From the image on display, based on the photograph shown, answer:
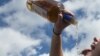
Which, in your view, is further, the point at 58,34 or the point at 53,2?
the point at 53,2

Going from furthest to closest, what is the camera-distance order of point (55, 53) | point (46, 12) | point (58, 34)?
point (46, 12) → point (58, 34) → point (55, 53)

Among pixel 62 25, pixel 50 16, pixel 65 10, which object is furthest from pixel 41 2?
pixel 62 25

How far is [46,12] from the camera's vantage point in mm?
3631

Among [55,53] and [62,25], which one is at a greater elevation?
[62,25]

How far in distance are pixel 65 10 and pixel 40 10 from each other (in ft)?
2.54

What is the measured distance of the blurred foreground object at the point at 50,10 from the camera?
10.2ft

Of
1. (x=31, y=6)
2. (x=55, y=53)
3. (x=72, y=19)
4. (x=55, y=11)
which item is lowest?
(x=55, y=53)

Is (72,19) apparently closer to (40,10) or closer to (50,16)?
(50,16)

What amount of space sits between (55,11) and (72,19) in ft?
1.15

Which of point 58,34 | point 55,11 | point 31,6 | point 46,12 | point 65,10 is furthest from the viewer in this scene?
point 31,6

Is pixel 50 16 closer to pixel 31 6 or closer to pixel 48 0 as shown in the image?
pixel 48 0

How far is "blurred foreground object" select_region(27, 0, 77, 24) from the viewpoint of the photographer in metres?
3.12

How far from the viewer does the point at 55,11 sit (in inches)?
133

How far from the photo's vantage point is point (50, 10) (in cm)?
351
